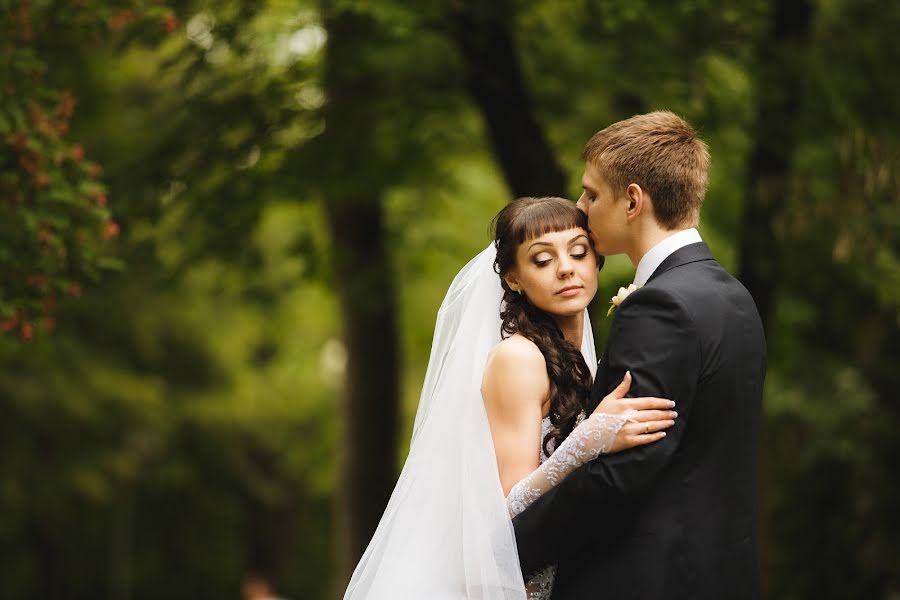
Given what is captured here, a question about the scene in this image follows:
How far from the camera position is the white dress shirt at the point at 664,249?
391 cm

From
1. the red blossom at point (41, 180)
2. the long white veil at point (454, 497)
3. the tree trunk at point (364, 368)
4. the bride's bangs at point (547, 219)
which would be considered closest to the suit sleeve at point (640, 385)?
the long white veil at point (454, 497)

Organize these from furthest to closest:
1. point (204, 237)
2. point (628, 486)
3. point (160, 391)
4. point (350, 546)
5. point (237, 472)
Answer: point (237, 472)
point (160, 391)
point (350, 546)
point (204, 237)
point (628, 486)

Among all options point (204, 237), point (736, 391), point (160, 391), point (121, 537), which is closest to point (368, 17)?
point (204, 237)

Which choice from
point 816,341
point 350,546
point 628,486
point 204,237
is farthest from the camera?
point 816,341

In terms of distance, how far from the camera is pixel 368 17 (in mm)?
9672

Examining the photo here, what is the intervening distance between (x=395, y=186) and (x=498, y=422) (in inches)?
286

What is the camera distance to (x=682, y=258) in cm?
387

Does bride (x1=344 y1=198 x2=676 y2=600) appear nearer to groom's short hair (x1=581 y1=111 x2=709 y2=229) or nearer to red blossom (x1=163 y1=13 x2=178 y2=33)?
groom's short hair (x1=581 y1=111 x2=709 y2=229)

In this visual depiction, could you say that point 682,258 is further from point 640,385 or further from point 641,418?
point 641,418

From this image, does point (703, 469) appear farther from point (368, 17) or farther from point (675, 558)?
point (368, 17)

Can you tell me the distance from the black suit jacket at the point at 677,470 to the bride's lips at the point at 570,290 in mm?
359

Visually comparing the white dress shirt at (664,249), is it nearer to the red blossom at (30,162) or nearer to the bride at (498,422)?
the bride at (498,422)

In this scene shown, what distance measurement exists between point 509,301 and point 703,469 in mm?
974

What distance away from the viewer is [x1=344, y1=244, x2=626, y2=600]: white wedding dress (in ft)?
13.1
